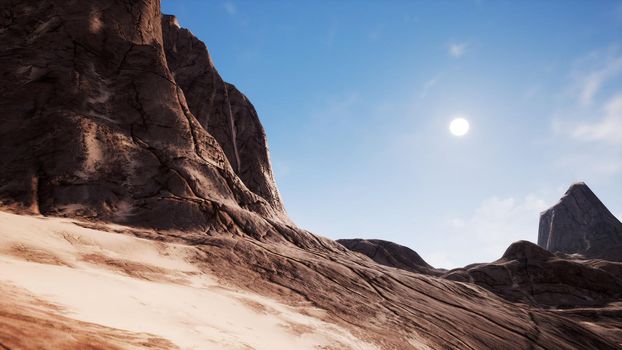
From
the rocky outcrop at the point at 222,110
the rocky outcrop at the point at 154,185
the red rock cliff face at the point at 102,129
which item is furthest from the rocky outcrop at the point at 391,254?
the red rock cliff face at the point at 102,129

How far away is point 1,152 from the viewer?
48.7 feet

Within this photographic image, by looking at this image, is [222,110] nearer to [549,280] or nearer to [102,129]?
[102,129]

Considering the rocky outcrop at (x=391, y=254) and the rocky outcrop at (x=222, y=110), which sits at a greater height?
the rocky outcrop at (x=222, y=110)

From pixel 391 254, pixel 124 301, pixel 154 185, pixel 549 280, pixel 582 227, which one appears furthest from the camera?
pixel 582 227

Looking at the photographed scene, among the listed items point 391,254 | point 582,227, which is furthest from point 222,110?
point 582,227

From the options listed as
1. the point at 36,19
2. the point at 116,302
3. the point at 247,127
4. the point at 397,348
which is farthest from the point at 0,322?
the point at 247,127

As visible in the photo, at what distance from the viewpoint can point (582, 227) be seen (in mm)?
80375

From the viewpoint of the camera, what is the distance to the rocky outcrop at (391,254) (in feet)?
176

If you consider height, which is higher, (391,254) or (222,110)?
(222,110)

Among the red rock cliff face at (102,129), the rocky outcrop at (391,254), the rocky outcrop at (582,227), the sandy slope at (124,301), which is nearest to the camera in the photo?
the sandy slope at (124,301)

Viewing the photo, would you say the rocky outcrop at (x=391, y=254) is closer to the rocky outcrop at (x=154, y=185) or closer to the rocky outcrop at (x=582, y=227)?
the rocky outcrop at (x=154, y=185)

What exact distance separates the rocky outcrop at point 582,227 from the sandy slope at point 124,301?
268 ft

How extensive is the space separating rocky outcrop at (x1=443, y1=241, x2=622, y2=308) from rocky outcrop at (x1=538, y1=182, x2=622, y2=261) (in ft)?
117

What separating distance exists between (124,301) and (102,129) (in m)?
13.0
